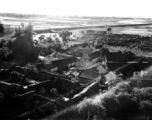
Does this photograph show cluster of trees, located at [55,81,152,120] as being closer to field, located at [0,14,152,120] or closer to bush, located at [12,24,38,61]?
field, located at [0,14,152,120]

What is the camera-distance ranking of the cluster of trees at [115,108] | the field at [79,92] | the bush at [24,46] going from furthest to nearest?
the bush at [24,46] < the field at [79,92] < the cluster of trees at [115,108]

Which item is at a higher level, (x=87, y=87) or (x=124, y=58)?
(x=124, y=58)

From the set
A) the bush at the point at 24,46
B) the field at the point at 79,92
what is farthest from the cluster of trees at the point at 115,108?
the bush at the point at 24,46

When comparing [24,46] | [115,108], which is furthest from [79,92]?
[24,46]

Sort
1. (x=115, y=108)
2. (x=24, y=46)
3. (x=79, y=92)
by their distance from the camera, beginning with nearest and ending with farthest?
(x=115, y=108) → (x=79, y=92) → (x=24, y=46)

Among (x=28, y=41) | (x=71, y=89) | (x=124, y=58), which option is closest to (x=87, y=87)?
(x=71, y=89)

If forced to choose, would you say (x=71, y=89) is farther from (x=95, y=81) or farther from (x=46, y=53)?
(x=46, y=53)

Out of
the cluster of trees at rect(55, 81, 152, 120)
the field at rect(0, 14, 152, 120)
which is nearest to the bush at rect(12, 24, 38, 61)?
the field at rect(0, 14, 152, 120)

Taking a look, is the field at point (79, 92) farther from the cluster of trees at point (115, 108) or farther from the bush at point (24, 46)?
the bush at point (24, 46)

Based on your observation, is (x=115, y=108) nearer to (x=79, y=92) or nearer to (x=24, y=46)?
(x=79, y=92)

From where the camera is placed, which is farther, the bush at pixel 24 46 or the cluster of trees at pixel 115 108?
the bush at pixel 24 46

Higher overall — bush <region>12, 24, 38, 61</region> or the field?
bush <region>12, 24, 38, 61</region>
